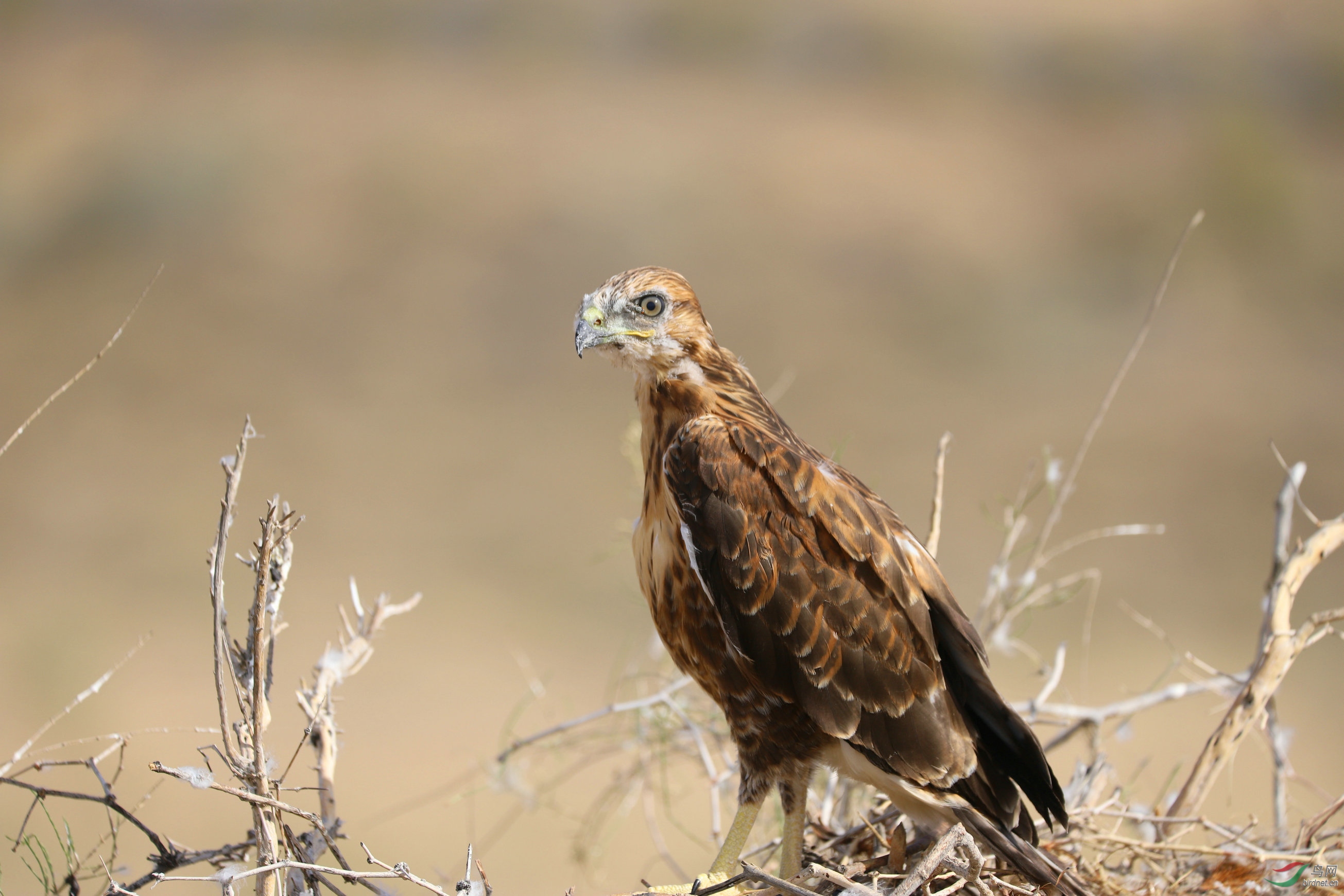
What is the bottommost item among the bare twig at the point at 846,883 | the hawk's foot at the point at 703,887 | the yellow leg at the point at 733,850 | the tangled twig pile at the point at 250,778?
the bare twig at the point at 846,883

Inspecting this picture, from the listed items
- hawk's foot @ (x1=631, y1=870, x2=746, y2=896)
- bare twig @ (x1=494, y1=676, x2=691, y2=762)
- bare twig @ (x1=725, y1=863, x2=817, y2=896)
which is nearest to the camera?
bare twig @ (x1=725, y1=863, x2=817, y2=896)

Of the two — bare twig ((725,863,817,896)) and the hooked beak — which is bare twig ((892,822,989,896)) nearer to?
bare twig ((725,863,817,896))

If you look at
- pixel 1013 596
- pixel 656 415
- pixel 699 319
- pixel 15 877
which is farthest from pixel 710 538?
pixel 15 877

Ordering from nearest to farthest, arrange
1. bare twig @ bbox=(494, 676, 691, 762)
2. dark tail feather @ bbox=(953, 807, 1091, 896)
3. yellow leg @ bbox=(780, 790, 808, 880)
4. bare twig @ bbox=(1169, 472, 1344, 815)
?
dark tail feather @ bbox=(953, 807, 1091, 896), yellow leg @ bbox=(780, 790, 808, 880), bare twig @ bbox=(1169, 472, 1344, 815), bare twig @ bbox=(494, 676, 691, 762)

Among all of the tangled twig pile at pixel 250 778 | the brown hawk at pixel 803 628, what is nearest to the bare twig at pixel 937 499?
the brown hawk at pixel 803 628

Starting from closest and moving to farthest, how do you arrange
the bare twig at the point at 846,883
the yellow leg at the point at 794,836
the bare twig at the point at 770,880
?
1. the bare twig at the point at 770,880
2. the bare twig at the point at 846,883
3. the yellow leg at the point at 794,836

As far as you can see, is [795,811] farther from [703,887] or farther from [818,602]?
[818,602]

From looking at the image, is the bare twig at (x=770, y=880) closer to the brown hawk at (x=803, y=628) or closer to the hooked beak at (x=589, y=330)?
the brown hawk at (x=803, y=628)

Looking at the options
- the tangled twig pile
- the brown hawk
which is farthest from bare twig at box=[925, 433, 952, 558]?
the tangled twig pile

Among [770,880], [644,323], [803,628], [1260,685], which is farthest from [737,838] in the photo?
[1260,685]

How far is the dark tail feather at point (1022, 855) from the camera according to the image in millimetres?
1993

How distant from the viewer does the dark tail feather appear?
199cm

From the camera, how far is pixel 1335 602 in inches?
354

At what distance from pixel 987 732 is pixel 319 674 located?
1452 millimetres
